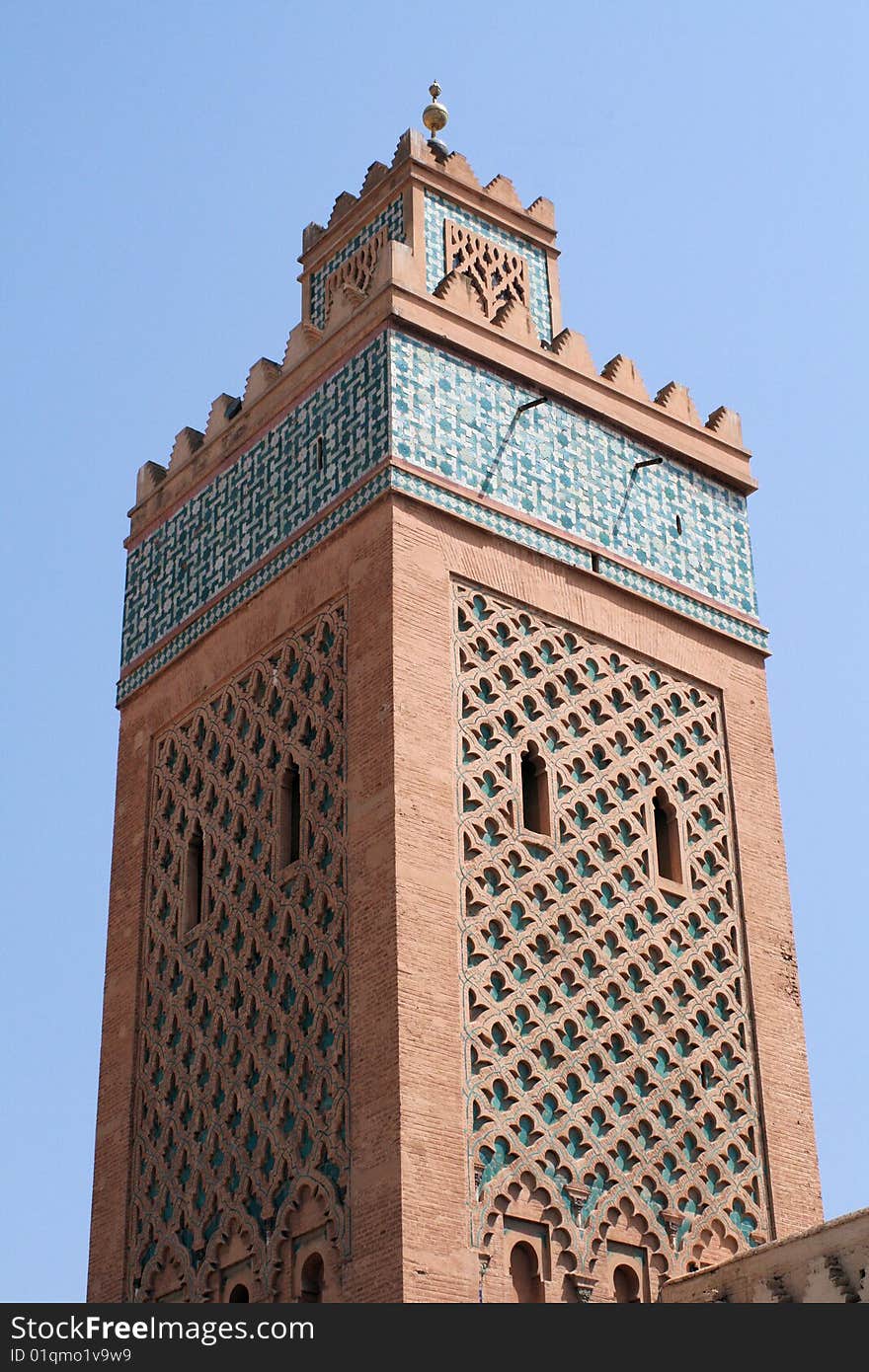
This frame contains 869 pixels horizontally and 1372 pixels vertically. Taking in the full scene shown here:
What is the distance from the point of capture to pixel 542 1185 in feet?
30.6

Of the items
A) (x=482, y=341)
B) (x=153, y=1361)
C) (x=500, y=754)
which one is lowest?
(x=153, y=1361)

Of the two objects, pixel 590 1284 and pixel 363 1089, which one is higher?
pixel 363 1089

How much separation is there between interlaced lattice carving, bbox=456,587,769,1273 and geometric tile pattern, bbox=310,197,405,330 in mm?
2542

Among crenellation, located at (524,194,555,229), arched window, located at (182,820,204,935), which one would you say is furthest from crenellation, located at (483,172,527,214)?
arched window, located at (182,820,204,935)

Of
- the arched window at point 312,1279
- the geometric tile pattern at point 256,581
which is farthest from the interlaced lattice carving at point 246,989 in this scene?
the geometric tile pattern at point 256,581

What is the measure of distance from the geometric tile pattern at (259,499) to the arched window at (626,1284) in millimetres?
3641

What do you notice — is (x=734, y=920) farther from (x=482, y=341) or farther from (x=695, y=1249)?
(x=482, y=341)

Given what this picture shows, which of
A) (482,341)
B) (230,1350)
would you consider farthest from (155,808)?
(230,1350)

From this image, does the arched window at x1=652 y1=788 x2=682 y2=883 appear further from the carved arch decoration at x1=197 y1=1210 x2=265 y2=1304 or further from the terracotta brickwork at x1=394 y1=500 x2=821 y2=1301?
the carved arch decoration at x1=197 y1=1210 x2=265 y2=1304

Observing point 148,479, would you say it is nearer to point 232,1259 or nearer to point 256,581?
point 256,581

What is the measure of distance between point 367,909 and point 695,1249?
203 cm

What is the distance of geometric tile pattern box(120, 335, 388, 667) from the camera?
10641mm

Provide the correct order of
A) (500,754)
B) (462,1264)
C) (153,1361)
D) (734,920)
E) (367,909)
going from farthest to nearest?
1. (734,920)
2. (500,754)
3. (367,909)
4. (462,1264)
5. (153,1361)

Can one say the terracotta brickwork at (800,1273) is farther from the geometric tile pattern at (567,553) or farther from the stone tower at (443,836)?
the geometric tile pattern at (567,553)
